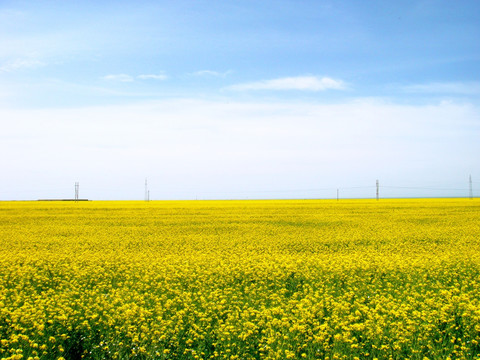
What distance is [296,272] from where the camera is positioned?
11.7 m

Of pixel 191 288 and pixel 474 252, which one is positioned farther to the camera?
pixel 474 252

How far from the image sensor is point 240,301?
28.2ft

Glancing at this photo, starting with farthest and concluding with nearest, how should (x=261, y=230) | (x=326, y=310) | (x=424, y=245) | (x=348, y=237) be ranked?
(x=261, y=230)
(x=348, y=237)
(x=424, y=245)
(x=326, y=310)

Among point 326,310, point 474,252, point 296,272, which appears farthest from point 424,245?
point 326,310

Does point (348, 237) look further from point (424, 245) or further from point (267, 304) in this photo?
point (267, 304)

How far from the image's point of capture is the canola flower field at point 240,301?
6375mm

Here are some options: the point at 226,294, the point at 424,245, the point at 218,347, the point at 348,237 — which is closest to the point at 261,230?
A: the point at 348,237

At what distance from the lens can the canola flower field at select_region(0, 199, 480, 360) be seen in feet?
20.9

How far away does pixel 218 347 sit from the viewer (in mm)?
6484

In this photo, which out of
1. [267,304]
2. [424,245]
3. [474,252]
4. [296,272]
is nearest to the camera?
[267,304]

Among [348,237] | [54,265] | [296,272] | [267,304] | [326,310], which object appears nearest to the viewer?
[326,310]

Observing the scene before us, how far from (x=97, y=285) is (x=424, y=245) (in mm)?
14218

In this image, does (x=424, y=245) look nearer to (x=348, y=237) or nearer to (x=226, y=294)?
(x=348, y=237)

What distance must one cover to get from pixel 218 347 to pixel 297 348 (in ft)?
4.13
